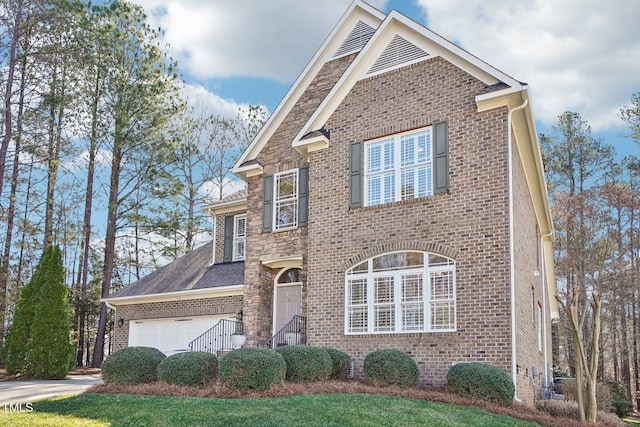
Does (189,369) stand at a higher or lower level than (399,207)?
lower

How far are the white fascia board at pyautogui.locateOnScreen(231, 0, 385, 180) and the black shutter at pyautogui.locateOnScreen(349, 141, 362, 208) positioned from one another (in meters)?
3.73

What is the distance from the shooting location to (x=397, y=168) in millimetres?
13609

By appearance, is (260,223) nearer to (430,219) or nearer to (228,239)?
(228,239)

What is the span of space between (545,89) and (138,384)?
55.0 ft

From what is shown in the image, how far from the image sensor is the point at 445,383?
11.8 metres

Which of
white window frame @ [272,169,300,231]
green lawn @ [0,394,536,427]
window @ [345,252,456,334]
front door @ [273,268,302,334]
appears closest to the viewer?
green lawn @ [0,394,536,427]

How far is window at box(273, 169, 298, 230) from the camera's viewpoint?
16141 millimetres

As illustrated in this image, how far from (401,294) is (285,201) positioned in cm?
489

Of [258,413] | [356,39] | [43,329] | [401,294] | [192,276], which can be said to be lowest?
[258,413]

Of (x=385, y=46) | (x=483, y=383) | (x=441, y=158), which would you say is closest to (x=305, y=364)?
(x=483, y=383)

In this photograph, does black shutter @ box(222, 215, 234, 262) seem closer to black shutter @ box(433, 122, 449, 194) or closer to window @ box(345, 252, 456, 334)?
window @ box(345, 252, 456, 334)

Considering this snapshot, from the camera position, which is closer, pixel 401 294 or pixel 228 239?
pixel 401 294

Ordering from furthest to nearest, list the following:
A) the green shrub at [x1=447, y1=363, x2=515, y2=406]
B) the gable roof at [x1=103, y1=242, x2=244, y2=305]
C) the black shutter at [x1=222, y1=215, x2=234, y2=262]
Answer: the black shutter at [x1=222, y1=215, x2=234, y2=262], the gable roof at [x1=103, y1=242, x2=244, y2=305], the green shrub at [x1=447, y1=363, x2=515, y2=406]

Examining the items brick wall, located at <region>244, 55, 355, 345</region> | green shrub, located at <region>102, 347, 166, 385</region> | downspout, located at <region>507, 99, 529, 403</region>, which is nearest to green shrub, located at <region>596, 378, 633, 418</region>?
downspout, located at <region>507, 99, 529, 403</region>
